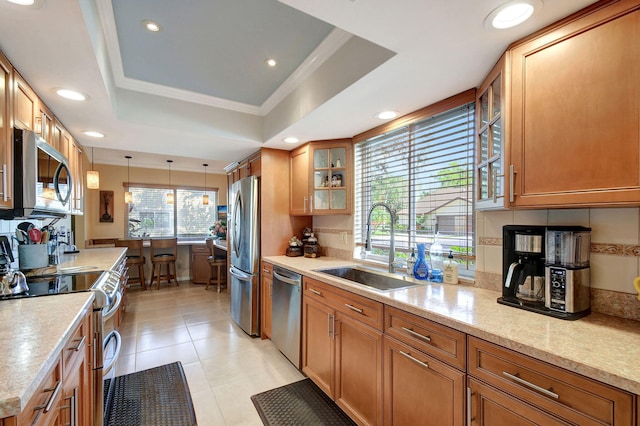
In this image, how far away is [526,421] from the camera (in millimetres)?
1014

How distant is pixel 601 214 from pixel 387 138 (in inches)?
63.9

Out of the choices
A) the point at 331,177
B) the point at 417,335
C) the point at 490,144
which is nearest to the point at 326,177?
the point at 331,177

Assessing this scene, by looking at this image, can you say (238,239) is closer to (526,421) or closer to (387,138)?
(387,138)

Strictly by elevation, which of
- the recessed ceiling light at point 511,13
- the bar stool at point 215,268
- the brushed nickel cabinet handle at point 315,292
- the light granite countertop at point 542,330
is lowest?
the bar stool at point 215,268

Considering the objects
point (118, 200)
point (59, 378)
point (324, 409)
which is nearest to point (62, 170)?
point (59, 378)

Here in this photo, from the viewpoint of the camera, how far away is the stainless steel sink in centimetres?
214

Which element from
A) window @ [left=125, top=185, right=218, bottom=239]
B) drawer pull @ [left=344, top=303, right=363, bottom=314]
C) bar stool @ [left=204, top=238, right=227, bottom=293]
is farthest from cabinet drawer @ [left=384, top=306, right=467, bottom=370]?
window @ [left=125, top=185, right=218, bottom=239]

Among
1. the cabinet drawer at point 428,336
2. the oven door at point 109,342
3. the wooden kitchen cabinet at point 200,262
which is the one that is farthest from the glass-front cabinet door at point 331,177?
the wooden kitchen cabinet at point 200,262

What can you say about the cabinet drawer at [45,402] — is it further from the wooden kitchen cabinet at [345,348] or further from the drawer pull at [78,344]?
the wooden kitchen cabinet at [345,348]

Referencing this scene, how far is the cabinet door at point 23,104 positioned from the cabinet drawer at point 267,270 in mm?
2109

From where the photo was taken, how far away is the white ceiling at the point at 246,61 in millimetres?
1261

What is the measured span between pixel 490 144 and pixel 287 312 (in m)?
2.10

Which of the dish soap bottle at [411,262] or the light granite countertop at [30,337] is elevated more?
the dish soap bottle at [411,262]

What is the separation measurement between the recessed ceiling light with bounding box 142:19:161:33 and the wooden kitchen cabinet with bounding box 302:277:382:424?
2050 mm
